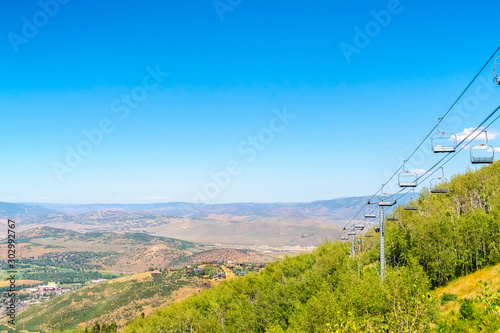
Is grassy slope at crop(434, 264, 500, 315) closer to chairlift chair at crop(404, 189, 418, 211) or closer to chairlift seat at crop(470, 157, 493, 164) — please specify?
chairlift chair at crop(404, 189, 418, 211)

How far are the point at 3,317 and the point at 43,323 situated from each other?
103 feet

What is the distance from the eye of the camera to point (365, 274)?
46.4 meters

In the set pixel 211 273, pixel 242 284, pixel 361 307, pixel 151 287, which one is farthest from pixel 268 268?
pixel 211 273

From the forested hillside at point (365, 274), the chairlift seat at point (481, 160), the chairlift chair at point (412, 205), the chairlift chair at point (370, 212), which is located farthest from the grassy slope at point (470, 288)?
the chairlift seat at point (481, 160)

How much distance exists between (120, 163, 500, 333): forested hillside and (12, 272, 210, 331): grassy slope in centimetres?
5701

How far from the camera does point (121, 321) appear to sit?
Answer: 12169 centimetres

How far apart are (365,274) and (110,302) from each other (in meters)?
130

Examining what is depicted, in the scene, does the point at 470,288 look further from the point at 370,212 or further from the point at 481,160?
the point at 481,160

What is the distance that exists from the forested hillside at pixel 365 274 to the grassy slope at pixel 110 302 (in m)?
57.0

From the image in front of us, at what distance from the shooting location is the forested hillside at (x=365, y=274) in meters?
37.6

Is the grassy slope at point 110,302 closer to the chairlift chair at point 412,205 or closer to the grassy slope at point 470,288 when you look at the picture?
the chairlift chair at point 412,205

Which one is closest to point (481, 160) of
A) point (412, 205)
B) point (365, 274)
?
point (365, 274)

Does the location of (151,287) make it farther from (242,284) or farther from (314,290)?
(314,290)

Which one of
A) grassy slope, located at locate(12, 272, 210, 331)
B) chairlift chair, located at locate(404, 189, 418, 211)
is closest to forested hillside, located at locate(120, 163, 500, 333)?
chairlift chair, located at locate(404, 189, 418, 211)
